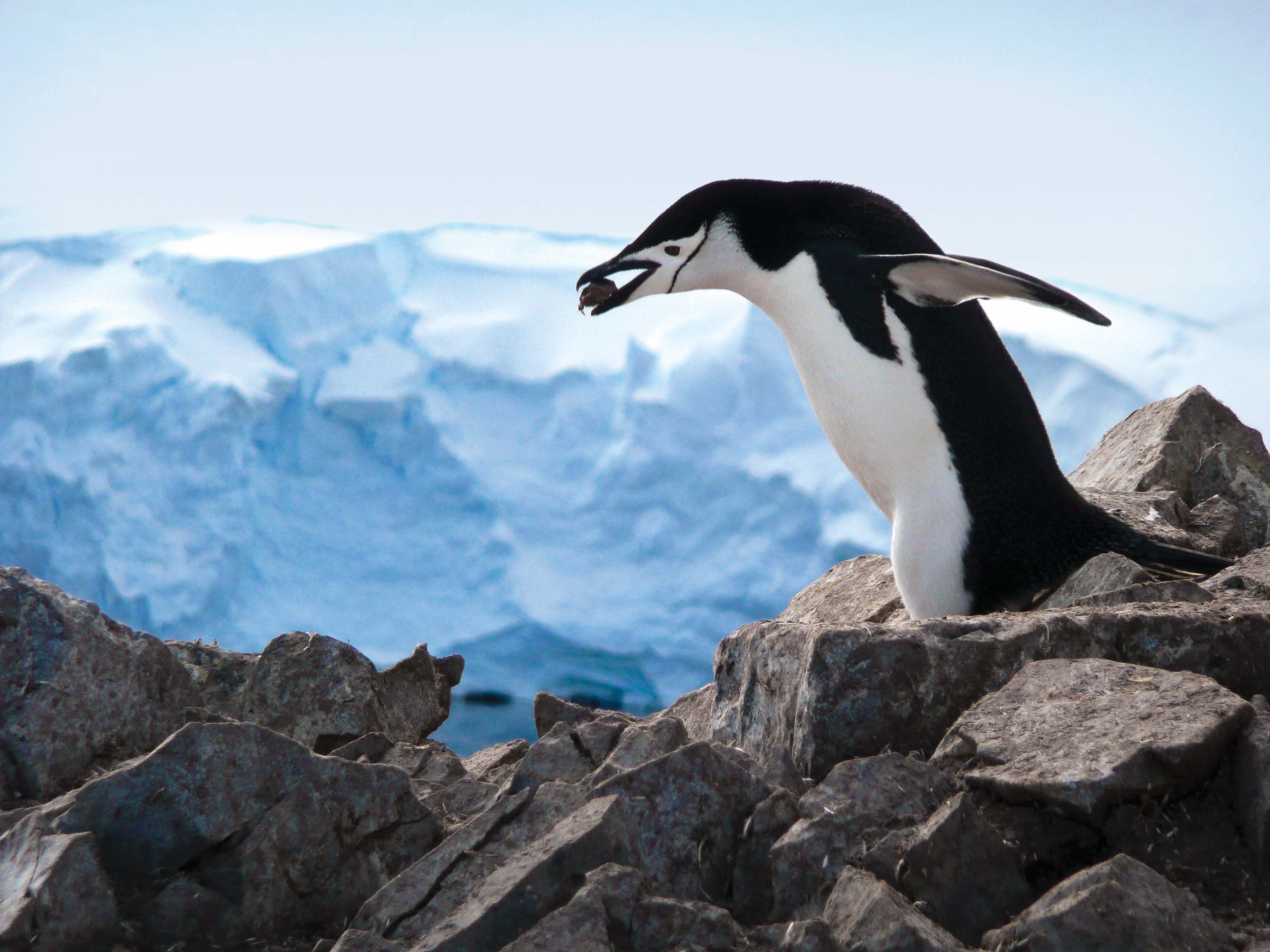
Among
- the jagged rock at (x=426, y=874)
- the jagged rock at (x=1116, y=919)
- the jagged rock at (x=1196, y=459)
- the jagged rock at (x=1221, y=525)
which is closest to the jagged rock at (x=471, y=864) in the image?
the jagged rock at (x=426, y=874)

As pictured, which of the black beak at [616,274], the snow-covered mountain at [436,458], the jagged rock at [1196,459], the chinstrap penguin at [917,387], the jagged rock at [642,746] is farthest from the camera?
the snow-covered mountain at [436,458]

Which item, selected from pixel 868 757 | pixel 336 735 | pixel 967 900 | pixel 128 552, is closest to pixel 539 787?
pixel 868 757

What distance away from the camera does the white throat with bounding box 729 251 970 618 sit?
208 cm

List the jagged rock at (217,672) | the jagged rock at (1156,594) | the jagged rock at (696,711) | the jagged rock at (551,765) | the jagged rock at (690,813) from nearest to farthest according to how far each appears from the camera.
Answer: the jagged rock at (690,813) < the jagged rock at (551,765) < the jagged rock at (1156,594) < the jagged rock at (217,672) < the jagged rock at (696,711)

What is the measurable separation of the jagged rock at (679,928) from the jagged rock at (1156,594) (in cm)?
88

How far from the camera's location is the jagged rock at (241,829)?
3.70ft

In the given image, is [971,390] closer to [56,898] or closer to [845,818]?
[845,818]

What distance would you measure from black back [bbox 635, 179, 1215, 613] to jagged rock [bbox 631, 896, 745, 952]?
4.25 ft

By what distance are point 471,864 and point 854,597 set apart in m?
1.58

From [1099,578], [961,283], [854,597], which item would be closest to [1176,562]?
[1099,578]

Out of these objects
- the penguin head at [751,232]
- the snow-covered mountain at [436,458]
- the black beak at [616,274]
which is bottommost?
the snow-covered mountain at [436,458]

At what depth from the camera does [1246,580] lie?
61.6 inches

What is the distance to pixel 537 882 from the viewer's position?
0.97 metres

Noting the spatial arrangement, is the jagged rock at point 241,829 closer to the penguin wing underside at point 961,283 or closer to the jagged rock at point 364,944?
the jagged rock at point 364,944
